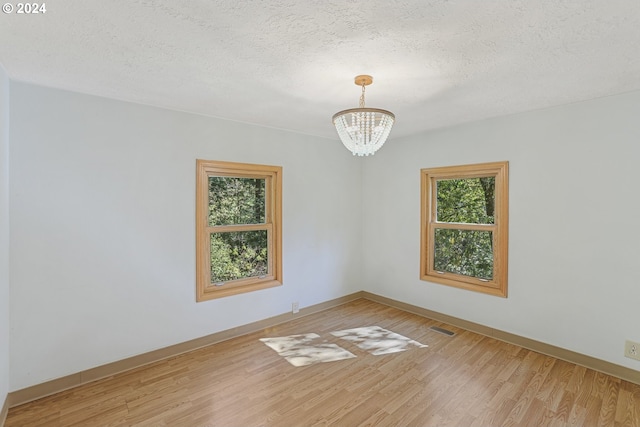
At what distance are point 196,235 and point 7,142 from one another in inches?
60.5

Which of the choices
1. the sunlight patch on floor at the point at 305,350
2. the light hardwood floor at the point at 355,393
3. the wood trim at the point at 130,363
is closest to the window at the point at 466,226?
the light hardwood floor at the point at 355,393

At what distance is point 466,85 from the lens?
7.91 feet

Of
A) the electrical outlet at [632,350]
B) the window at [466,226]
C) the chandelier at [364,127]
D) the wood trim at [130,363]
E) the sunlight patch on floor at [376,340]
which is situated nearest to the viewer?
the chandelier at [364,127]

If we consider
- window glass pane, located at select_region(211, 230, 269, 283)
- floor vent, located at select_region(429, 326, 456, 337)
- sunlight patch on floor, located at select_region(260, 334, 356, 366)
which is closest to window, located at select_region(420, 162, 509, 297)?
floor vent, located at select_region(429, 326, 456, 337)

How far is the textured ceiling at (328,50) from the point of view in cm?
148

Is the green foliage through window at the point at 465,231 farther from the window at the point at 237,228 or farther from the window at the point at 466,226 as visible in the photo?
the window at the point at 237,228

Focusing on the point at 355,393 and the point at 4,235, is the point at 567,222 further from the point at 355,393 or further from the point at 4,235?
the point at 4,235

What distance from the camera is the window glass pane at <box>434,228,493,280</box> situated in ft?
11.5

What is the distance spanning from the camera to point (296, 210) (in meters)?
3.93

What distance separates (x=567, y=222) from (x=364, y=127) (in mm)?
2266

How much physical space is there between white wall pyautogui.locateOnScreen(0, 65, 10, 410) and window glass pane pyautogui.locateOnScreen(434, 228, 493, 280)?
4112mm

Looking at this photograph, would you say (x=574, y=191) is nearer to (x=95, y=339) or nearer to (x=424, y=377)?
(x=424, y=377)

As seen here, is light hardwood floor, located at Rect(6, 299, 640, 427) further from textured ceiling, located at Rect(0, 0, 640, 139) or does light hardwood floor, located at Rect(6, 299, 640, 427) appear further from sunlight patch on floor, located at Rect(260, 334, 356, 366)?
textured ceiling, located at Rect(0, 0, 640, 139)

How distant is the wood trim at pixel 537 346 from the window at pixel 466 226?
1.38 feet
